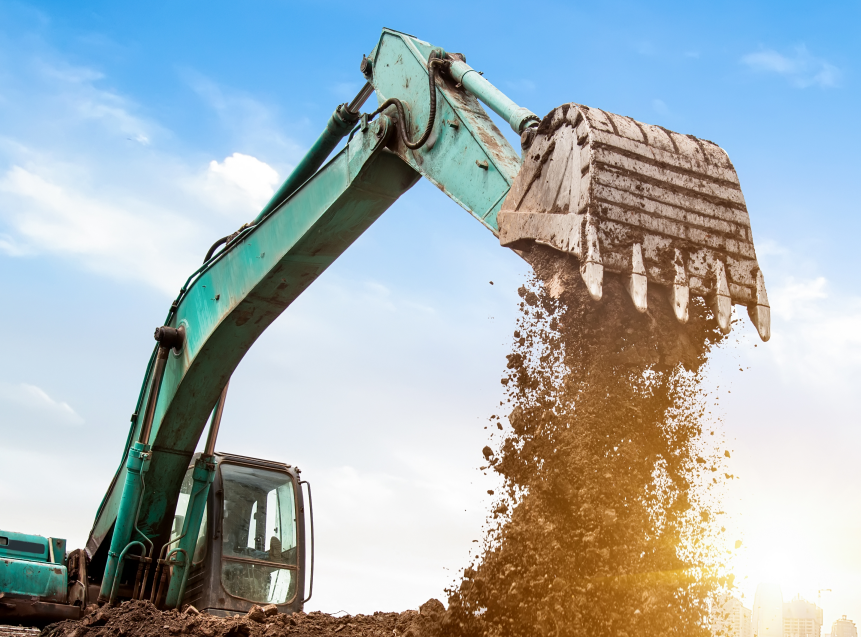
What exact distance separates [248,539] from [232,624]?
1021 mm

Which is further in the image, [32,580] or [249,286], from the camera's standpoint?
[32,580]

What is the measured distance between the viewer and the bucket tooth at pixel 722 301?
11.6 ft

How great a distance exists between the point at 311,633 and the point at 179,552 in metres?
1.21

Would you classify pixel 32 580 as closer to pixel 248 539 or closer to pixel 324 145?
pixel 248 539

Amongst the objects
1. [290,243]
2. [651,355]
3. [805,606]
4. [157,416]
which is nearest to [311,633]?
[157,416]

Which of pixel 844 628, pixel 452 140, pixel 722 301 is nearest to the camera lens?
pixel 722 301

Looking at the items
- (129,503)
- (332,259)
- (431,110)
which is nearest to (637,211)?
(431,110)

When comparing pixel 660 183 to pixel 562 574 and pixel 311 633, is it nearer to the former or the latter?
pixel 562 574

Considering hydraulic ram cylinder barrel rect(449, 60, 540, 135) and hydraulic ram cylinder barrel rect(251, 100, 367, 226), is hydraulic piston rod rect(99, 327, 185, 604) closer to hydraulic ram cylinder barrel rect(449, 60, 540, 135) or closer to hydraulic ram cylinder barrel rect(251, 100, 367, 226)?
hydraulic ram cylinder barrel rect(251, 100, 367, 226)

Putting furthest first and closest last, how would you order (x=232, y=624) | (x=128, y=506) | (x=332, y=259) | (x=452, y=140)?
(x=128, y=506) < (x=332, y=259) < (x=232, y=624) < (x=452, y=140)

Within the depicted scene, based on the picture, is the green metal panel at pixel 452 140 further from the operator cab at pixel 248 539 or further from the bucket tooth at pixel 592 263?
the operator cab at pixel 248 539

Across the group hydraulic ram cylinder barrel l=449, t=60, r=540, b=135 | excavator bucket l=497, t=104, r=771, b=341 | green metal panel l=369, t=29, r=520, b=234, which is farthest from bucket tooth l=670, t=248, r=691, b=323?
hydraulic ram cylinder barrel l=449, t=60, r=540, b=135

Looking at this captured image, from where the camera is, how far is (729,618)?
367 cm

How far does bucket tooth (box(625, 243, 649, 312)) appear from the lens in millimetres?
3262
